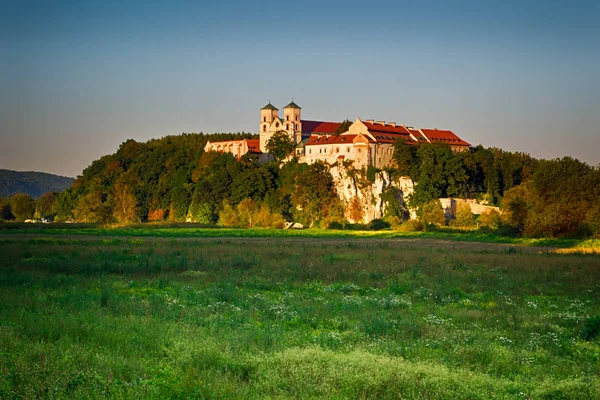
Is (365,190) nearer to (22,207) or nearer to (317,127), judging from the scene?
(317,127)

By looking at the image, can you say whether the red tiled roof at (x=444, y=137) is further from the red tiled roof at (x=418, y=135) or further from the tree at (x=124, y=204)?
the tree at (x=124, y=204)

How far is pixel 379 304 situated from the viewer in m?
23.8

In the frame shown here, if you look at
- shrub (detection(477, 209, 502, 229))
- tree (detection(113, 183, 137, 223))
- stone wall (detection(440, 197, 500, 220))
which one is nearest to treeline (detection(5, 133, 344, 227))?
tree (detection(113, 183, 137, 223))

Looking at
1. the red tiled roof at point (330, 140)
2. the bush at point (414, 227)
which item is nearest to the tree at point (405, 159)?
the red tiled roof at point (330, 140)

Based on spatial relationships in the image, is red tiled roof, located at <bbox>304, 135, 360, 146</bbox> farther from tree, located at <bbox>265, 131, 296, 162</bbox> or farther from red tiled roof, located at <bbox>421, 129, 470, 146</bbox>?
red tiled roof, located at <bbox>421, 129, 470, 146</bbox>

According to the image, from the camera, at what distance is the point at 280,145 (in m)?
138

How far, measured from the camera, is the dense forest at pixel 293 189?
80.1 metres

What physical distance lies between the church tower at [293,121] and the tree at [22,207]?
215 feet

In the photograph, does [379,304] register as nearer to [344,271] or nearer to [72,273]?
[344,271]

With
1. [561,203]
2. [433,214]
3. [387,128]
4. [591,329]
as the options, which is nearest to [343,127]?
[387,128]

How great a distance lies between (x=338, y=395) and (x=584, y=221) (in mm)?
62510

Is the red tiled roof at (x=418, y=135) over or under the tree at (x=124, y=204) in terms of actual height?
over

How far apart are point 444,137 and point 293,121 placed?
30900mm

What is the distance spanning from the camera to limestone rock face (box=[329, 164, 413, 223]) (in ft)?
395
